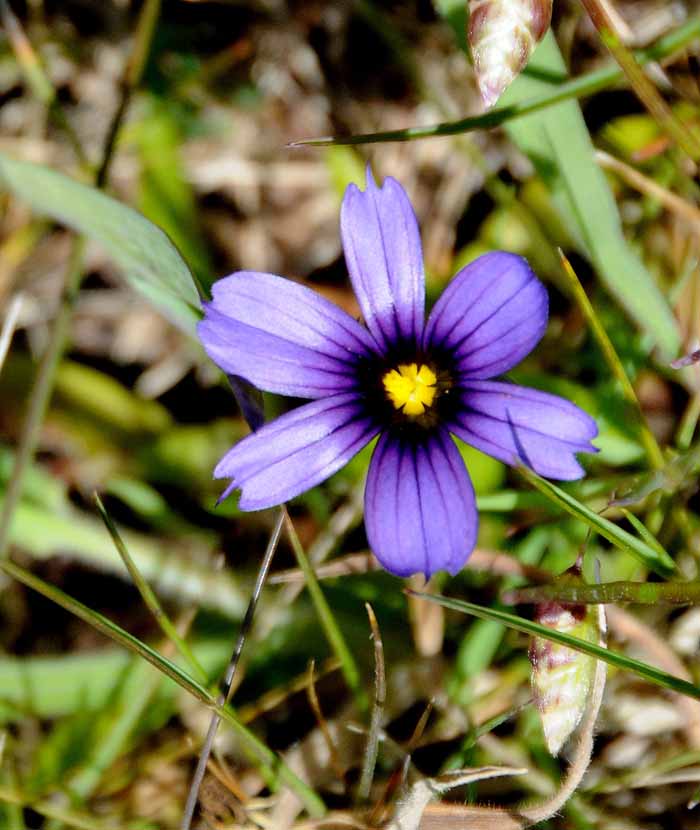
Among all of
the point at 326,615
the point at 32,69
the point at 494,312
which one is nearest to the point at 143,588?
the point at 326,615

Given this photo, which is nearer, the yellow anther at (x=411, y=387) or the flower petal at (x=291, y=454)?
the flower petal at (x=291, y=454)

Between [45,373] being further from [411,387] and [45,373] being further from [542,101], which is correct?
[542,101]

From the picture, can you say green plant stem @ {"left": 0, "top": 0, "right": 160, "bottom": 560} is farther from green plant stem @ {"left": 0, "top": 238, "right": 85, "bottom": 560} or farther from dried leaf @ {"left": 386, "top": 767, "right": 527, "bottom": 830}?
dried leaf @ {"left": 386, "top": 767, "right": 527, "bottom": 830}

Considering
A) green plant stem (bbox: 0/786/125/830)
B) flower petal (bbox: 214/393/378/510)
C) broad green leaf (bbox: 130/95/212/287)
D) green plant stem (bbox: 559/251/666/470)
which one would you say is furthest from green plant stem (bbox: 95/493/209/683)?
broad green leaf (bbox: 130/95/212/287)

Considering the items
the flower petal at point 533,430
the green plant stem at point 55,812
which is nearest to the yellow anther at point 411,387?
the flower petal at point 533,430

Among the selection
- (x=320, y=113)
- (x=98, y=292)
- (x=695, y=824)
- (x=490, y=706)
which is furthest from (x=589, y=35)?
(x=695, y=824)

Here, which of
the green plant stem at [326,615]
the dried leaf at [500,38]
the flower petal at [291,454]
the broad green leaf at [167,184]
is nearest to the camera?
the dried leaf at [500,38]

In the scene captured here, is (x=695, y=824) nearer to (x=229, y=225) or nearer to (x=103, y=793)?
(x=103, y=793)

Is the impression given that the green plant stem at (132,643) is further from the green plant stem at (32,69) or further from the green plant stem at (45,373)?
the green plant stem at (32,69)
